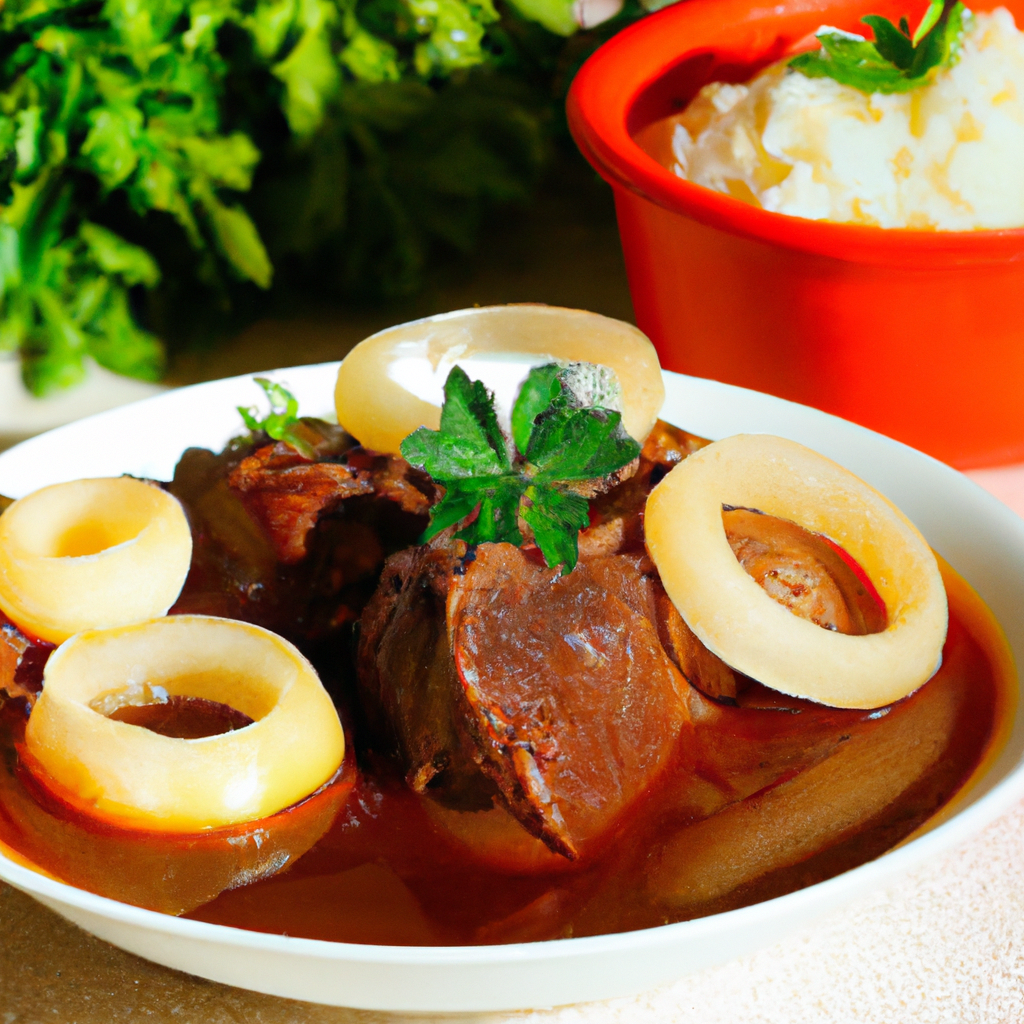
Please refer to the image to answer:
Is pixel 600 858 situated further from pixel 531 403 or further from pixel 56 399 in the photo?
pixel 56 399

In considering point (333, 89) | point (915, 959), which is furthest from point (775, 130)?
point (915, 959)

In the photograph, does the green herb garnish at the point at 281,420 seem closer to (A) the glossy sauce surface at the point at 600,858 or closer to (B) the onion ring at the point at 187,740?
(B) the onion ring at the point at 187,740

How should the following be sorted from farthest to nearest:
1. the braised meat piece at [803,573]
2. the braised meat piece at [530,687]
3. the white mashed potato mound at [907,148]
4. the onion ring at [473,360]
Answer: the white mashed potato mound at [907,148] → the onion ring at [473,360] → the braised meat piece at [803,573] → the braised meat piece at [530,687]

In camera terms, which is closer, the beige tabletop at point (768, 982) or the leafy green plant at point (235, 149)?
the beige tabletop at point (768, 982)

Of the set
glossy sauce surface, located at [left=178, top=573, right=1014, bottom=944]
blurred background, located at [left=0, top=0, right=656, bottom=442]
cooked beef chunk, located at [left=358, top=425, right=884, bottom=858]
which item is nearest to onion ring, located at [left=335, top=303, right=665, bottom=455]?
cooked beef chunk, located at [left=358, top=425, right=884, bottom=858]

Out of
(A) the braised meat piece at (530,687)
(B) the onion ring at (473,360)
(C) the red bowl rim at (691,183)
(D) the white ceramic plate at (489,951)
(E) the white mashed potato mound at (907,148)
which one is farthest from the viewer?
(E) the white mashed potato mound at (907,148)

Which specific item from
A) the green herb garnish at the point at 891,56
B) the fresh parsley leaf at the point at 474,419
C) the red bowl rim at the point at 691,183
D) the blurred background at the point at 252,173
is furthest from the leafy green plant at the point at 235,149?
the fresh parsley leaf at the point at 474,419

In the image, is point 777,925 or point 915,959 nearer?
point 777,925

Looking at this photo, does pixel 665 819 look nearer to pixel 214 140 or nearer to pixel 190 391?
pixel 190 391
